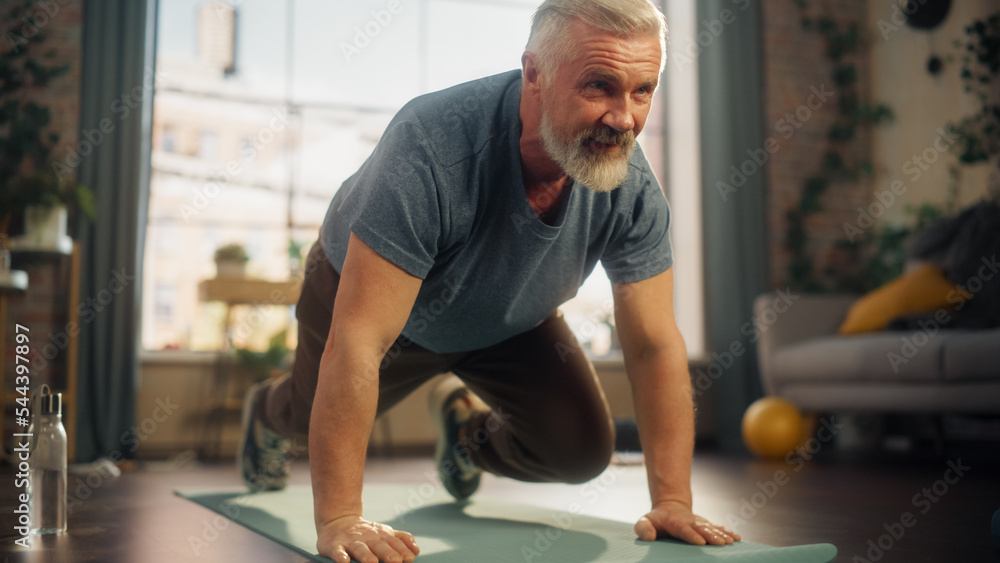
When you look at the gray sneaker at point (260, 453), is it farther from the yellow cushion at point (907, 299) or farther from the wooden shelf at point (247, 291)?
the yellow cushion at point (907, 299)

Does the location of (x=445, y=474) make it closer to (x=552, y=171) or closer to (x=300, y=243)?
(x=552, y=171)

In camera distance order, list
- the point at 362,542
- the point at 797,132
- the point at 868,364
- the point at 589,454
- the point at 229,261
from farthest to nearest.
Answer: the point at 797,132 < the point at 229,261 < the point at 868,364 < the point at 589,454 < the point at 362,542

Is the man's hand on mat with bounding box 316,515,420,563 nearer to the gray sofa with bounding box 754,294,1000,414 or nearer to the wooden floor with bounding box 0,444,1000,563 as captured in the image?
the wooden floor with bounding box 0,444,1000,563

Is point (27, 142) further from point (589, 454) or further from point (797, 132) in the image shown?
point (797, 132)

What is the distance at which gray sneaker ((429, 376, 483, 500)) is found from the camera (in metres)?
2.10

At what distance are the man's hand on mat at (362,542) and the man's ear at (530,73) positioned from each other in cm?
70

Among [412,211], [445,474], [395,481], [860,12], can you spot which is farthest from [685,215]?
[412,211]

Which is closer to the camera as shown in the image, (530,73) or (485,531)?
(530,73)

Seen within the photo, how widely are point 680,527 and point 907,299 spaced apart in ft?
8.66

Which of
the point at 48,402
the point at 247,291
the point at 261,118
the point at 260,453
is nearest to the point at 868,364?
the point at 260,453

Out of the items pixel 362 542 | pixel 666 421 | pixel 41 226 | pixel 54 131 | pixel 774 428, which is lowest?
pixel 774 428

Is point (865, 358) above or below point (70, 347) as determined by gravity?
above

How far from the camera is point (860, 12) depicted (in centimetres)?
518

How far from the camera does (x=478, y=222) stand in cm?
142
